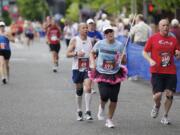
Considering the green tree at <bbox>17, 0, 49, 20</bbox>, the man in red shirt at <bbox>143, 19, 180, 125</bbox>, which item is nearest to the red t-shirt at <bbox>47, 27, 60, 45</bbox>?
the man in red shirt at <bbox>143, 19, 180, 125</bbox>

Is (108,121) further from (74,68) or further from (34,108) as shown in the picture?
(34,108)

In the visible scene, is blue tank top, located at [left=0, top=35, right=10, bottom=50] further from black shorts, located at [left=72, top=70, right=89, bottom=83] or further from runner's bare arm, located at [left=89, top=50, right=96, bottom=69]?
runner's bare arm, located at [left=89, top=50, right=96, bottom=69]

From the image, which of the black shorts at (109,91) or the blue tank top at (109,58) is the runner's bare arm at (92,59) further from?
the black shorts at (109,91)

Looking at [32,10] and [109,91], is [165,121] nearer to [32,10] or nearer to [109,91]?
[109,91]

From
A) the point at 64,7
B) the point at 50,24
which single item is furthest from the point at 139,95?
the point at 64,7

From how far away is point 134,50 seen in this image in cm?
2042

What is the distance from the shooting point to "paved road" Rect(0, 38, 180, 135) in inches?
435

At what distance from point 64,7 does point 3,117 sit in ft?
240

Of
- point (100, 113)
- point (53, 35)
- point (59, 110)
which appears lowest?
point (59, 110)

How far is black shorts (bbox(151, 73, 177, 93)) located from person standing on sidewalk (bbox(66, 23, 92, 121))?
1144 millimetres

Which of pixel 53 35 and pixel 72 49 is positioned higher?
pixel 72 49

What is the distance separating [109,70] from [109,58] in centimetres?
19

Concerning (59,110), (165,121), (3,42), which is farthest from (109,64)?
(3,42)

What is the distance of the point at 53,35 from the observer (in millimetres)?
23156
